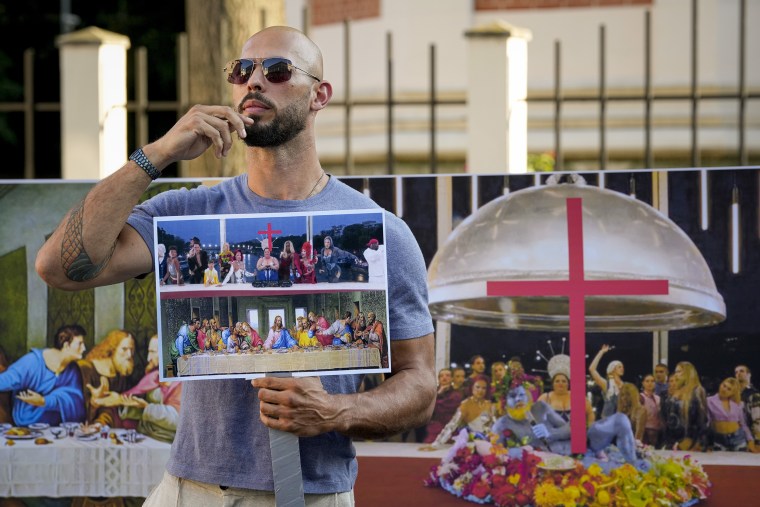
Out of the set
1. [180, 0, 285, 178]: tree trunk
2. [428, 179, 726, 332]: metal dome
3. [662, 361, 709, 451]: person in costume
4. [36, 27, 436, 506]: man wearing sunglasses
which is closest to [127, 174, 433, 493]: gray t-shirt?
[36, 27, 436, 506]: man wearing sunglasses

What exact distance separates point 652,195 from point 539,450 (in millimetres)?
978

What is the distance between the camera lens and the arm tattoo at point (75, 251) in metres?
2.84

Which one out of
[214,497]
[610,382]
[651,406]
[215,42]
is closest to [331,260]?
[214,497]

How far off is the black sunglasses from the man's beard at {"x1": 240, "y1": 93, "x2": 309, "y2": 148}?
59 mm

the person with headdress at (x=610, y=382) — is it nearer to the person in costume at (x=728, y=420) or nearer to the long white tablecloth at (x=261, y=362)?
the person in costume at (x=728, y=420)

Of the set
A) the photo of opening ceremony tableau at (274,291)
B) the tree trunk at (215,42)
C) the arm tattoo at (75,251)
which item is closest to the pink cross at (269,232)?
the photo of opening ceremony tableau at (274,291)

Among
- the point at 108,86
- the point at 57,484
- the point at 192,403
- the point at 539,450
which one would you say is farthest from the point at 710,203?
the point at 108,86

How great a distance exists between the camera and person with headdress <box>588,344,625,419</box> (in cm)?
429

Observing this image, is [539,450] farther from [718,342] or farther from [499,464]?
[718,342]

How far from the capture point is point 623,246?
4.29 m

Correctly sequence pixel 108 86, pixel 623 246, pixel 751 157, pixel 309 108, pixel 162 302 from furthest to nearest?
pixel 751 157 → pixel 108 86 → pixel 623 246 → pixel 309 108 → pixel 162 302

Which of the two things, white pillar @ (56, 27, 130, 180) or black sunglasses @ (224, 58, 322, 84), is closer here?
black sunglasses @ (224, 58, 322, 84)

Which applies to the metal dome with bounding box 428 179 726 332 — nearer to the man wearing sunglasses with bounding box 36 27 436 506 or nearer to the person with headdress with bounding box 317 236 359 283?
the man wearing sunglasses with bounding box 36 27 436 506

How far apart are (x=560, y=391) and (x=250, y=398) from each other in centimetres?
166
